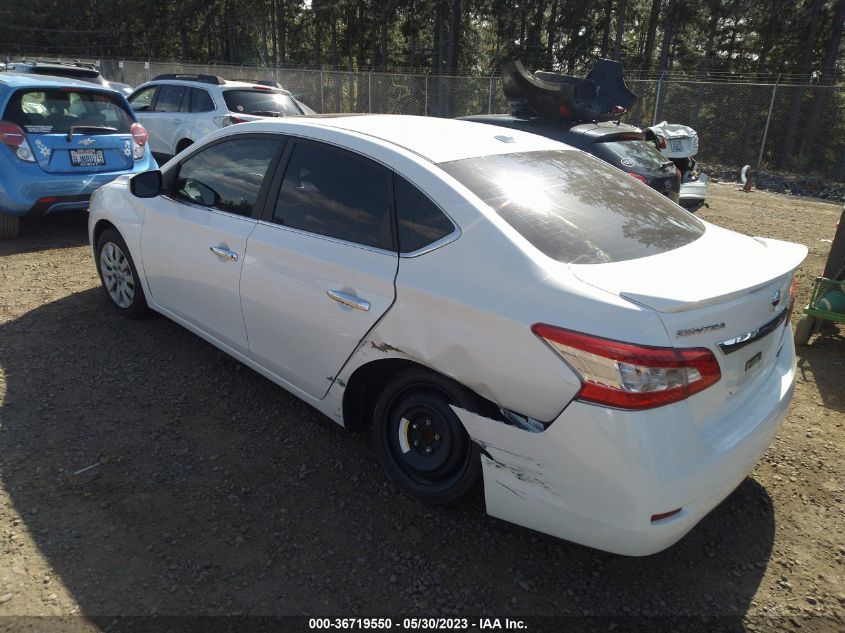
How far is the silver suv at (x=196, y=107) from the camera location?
31.7 ft

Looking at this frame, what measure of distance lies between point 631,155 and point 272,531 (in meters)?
6.17

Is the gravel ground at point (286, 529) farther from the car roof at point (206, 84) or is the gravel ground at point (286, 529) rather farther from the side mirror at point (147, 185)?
the car roof at point (206, 84)

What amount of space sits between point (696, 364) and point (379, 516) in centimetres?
156

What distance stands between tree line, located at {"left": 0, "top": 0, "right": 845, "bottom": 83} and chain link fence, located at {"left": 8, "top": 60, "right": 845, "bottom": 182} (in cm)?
309

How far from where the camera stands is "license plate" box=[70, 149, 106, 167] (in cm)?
651

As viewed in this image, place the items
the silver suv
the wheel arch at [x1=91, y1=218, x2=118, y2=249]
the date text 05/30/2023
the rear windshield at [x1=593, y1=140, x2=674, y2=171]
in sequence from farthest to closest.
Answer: the silver suv, the rear windshield at [x1=593, y1=140, x2=674, y2=171], the wheel arch at [x1=91, y1=218, x2=118, y2=249], the date text 05/30/2023

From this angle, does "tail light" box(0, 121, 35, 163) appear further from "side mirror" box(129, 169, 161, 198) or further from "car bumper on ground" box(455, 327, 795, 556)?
"car bumper on ground" box(455, 327, 795, 556)

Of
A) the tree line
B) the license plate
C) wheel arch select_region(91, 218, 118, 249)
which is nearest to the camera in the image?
wheel arch select_region(91, 218, 118, 249)

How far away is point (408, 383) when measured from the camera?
2674mm

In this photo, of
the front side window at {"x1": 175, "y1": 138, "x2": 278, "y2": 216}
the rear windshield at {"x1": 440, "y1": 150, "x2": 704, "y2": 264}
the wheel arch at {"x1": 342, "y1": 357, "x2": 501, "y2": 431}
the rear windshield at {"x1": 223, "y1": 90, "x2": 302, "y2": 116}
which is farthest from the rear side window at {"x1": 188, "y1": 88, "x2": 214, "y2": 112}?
the wheel arch at {"x1": 342, "y1": 357, "x2": 501, "y2": 431}

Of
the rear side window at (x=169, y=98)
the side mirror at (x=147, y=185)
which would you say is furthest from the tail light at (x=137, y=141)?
the side mirror at (x=147, y=185)

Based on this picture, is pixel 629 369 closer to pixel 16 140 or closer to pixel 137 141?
pixel 16 140

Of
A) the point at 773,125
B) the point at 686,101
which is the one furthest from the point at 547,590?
the point at 773,125

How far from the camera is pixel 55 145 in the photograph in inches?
251
